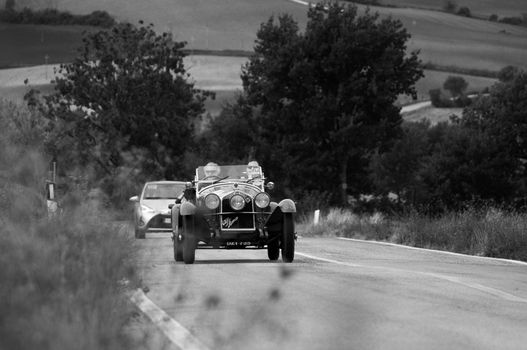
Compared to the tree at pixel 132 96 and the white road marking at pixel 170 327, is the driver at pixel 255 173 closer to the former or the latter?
the white road marking at pixel 170 327

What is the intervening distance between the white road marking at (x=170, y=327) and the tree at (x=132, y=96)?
61749 mm

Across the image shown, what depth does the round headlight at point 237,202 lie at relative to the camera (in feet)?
69.3

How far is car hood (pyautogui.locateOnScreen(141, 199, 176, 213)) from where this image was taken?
1441 inches

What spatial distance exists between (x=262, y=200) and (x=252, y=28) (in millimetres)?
115994

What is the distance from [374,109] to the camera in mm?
77812

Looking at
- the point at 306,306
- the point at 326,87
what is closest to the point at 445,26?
the point at 326,87

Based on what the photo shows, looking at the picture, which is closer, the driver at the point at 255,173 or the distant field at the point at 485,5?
the driver at the point at 255,173

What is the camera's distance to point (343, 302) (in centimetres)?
1384

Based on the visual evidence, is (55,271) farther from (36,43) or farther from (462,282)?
(36,43)

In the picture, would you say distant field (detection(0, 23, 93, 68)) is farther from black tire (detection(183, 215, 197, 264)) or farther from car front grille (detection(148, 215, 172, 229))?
black tire (detection(183, 215, 197, 264))

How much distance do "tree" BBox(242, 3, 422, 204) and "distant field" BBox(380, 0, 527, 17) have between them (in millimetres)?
84645

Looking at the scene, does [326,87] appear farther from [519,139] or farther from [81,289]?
[81,289]

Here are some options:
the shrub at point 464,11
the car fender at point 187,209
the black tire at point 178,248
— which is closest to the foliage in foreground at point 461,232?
the black tire at point 178,248

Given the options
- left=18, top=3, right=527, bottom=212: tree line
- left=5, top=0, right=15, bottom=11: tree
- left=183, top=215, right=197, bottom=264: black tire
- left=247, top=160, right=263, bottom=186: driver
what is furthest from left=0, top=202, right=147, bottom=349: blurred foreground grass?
left=5, top=0, right=15, bottom=11: tree
